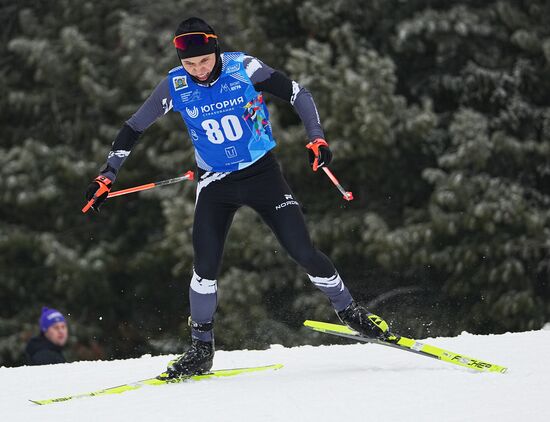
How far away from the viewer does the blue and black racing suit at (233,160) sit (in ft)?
15.5

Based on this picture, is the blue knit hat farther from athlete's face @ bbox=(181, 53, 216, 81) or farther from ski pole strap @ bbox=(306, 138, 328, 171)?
ski pole strap @ bbox=(306, 138, 328, 171)

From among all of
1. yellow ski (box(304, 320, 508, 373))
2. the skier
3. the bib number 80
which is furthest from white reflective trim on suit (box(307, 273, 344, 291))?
the bib number 80

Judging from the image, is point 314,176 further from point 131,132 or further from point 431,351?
point 431,351

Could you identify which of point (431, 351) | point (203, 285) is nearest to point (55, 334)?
point (203, 285)

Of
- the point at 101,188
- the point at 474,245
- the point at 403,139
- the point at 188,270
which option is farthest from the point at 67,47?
the point at 101,188

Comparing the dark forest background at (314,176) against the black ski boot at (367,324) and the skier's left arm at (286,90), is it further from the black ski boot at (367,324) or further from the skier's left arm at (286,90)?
the skier's left arm at (286,90)

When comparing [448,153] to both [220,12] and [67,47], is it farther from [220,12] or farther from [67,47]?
[67,47]

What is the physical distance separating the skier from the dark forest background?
5.75 m

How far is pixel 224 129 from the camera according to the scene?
15.6 ft

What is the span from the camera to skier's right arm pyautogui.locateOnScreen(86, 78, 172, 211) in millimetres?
4754

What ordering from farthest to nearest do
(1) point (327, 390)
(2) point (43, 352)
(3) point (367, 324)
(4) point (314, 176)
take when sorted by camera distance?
(4) point (314, 176)
(2) point (43, 352)
(3) point (367, 324)
(1) point (327, 390)

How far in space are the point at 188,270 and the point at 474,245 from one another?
12.2 ft

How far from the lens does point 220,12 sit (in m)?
16.0

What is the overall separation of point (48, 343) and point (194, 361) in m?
2.32
